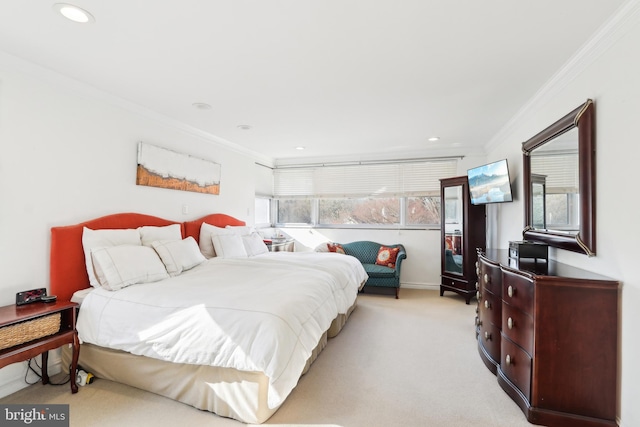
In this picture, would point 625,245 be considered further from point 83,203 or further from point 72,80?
point 72,80

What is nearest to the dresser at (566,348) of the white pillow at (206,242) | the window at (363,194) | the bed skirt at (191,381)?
the bed skirt at (191,381)

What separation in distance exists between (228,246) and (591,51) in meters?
3.78

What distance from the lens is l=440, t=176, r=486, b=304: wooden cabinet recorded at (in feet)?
14.8

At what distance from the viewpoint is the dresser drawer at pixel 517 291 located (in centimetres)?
199

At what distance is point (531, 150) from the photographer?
2.96m

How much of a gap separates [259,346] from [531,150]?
118 inches

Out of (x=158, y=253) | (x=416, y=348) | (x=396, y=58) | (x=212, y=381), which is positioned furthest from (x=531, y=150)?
(x=158, y=253)

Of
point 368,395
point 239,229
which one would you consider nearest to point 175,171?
point 239,229

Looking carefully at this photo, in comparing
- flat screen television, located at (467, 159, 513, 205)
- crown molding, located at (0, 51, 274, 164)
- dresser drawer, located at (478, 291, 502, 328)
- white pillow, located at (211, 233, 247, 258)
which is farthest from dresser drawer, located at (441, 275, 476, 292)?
crown molding, located at (0, 51, 274, 164)

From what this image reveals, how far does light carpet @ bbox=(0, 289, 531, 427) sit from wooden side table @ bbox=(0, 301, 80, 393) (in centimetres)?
37

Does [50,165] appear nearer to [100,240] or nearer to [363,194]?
[100,240]

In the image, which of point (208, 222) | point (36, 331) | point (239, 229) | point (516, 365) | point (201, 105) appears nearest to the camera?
point (36, 331)

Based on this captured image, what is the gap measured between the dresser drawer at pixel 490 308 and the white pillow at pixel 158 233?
10.4 ft

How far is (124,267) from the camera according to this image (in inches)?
97.3
